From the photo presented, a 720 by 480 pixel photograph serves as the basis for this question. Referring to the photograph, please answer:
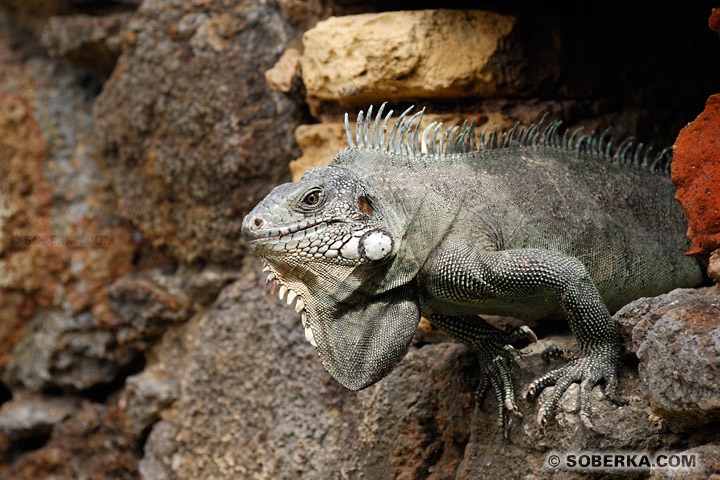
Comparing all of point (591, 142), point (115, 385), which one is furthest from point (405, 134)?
point (115, 385)

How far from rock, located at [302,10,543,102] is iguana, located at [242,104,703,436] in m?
0.50

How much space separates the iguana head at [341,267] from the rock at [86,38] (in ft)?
9.36

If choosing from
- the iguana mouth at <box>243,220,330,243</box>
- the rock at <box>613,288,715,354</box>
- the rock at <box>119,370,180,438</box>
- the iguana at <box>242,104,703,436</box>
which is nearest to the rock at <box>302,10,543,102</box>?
the iguana at <box>242,104,703,436</box>

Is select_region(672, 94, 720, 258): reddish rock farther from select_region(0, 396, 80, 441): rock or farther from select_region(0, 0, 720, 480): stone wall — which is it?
select_region(0, 396, 80, 441): rock

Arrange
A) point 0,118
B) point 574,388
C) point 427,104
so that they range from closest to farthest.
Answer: point 574,388
point 427,104
point 0,118

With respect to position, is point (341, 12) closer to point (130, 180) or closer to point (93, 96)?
point (130, 180)

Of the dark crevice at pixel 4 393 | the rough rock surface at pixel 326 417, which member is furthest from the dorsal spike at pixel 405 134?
the dark crevice at pixel 4 393

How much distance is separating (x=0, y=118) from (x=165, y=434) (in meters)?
2.51

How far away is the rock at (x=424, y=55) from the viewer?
3.48 meters

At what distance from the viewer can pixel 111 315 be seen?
4.96 m

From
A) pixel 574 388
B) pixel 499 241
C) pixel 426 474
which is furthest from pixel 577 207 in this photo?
pixel 426 474

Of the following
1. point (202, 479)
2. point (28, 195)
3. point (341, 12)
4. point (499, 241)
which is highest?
point (341, 12)

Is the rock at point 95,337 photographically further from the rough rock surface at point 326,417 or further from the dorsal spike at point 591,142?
the dorsal spike at point 591,142

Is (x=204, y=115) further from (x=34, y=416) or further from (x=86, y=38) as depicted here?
(x=34, y=416)
